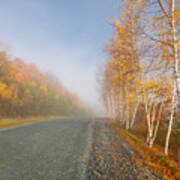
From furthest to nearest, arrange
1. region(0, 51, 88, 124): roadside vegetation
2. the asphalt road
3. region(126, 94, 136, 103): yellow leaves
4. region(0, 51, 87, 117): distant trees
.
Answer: region(0, 51, 87, 117): distant trees < region(0, 51, 88, 124): roadside vegetation < region(126, 94, 136, 103): yellow leaves < the asphalt road

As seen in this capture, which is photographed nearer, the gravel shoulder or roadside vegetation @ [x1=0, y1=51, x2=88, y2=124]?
the gravel shoulder

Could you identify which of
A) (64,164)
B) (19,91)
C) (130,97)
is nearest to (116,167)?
(64,164)

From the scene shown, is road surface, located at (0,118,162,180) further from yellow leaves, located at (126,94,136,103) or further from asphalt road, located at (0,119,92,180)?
yellow leaves, located at (126,94,136,103)

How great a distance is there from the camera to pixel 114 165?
4.52 metres

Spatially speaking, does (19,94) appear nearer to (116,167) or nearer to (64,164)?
(64,164)

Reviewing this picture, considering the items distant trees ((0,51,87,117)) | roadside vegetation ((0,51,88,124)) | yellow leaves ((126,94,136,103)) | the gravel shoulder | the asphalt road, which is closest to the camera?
the asphalt road

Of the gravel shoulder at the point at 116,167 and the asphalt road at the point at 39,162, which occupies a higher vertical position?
the gravel shoulder at the point at 116,167

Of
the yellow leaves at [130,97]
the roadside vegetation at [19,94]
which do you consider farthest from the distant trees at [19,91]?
the yellow leaves at [130,97]

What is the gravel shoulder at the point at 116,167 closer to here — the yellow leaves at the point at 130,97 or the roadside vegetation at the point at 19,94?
the yellow leaves at the point at 130,97

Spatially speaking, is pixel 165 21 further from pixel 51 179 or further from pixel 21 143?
pixel 21 143

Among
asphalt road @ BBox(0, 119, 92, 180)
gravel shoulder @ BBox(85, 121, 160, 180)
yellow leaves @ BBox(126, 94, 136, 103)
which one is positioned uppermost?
yellow leaves @ BBox(126, 94, 136, 103)

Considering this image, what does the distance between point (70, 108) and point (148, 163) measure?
158 ft

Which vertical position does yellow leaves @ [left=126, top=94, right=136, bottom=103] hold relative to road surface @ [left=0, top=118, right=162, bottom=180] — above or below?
above

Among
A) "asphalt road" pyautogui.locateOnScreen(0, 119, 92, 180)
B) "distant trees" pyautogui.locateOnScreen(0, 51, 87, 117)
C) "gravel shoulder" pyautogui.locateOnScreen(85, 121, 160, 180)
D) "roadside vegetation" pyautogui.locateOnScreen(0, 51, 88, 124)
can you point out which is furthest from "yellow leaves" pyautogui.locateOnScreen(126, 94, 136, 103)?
"distant trees" pyautogui.locateOnScreen(0, 51, 87, 117)
